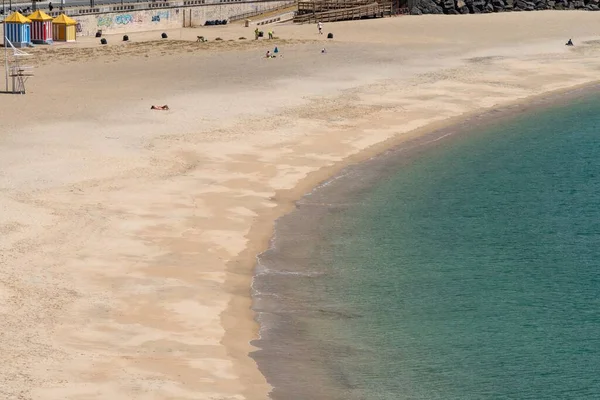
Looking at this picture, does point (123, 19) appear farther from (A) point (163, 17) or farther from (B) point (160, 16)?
(A) point (163, 17)

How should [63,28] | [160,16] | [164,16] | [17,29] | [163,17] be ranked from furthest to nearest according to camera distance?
[164,16]
[163,17]
[160,16]
[63,28]
[17,29]

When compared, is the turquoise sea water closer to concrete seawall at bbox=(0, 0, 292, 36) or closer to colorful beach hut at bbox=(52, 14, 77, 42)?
colorful beach hut at bbox=(52, 14, 77, 42)

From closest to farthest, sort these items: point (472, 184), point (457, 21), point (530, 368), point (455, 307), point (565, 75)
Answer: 1. point (530, 368)
2. point (455, 307)
3. point (472, 184)
4. point (565, 75)
5. point (457, 21)

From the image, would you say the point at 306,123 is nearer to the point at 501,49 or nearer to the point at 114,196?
the point at 114,196

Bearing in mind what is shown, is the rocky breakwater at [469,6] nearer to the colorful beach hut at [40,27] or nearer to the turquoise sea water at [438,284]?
the colorful beach hut at [40,27]

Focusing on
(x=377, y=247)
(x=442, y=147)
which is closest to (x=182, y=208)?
(x=377, y=247)

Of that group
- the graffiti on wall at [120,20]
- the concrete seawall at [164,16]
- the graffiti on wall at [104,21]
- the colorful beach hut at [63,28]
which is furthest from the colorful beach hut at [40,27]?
the graffiti on wall at [120,20]

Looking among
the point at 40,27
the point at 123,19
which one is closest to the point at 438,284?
the point at 40,27
